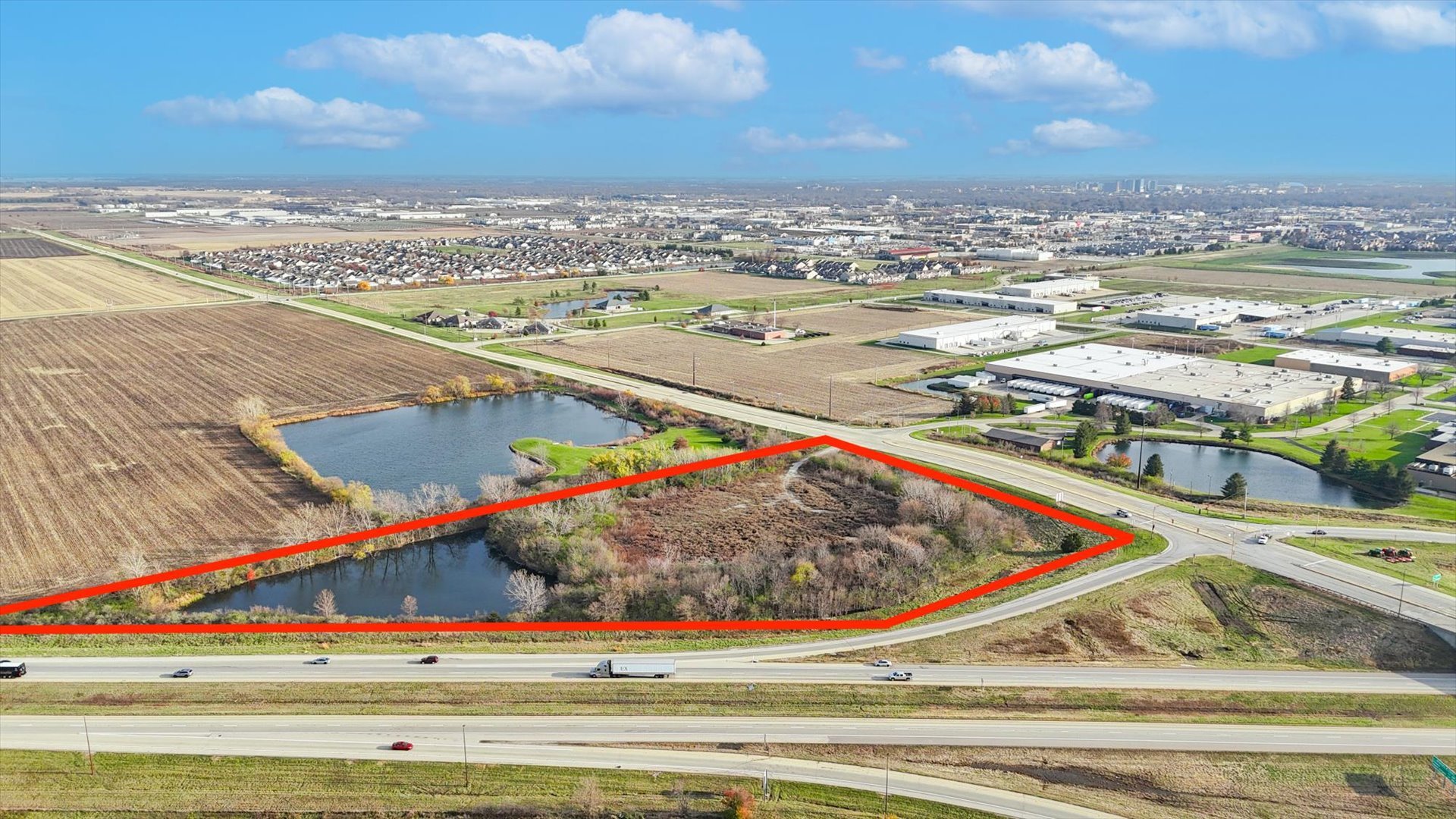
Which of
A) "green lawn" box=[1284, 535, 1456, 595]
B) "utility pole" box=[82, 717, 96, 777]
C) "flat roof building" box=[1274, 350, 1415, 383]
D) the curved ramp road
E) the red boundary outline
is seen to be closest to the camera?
"utility pole" box=[82, 717, 96, 777]

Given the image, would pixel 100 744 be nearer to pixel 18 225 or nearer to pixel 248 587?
pixel 248 587

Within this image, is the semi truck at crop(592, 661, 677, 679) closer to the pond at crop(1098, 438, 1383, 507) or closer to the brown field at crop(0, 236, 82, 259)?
the pond at crop(1098, 438, 1383, 507)

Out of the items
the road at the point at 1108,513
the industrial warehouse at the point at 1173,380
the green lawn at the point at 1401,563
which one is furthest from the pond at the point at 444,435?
the green lawn at the point at 1401,563

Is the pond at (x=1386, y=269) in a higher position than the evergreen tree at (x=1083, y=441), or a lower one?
higher

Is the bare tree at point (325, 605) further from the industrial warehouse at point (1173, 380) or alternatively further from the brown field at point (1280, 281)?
the brown field at point (1280, 281)

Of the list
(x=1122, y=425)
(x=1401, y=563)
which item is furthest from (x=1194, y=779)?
(x=1122, y=425)

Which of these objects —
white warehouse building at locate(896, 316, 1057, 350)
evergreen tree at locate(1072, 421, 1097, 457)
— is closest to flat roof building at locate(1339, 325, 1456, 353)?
white warehouse building at locate(896, 316, 1057, 350)
